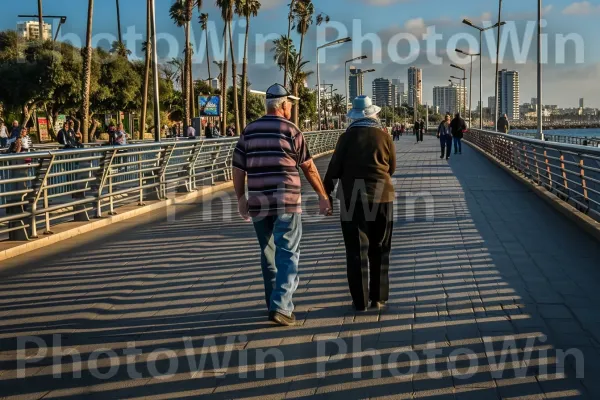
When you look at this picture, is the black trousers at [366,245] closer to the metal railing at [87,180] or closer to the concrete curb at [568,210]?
the concrete curb at [568,210]

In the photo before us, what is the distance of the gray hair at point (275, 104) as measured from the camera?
597 cm

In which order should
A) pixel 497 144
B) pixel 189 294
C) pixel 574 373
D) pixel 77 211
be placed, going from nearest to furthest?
pixel 574 373, pixel 189 294, pixel 77 211, pixel 497 144

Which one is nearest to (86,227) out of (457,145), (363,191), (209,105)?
(363,191)

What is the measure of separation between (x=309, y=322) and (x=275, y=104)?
164cm

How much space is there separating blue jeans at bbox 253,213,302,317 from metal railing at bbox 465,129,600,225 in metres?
6.02

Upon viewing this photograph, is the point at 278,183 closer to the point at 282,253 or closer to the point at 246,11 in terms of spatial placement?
the point at 282,253

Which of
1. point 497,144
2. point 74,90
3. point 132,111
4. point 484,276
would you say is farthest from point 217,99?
point 484,276

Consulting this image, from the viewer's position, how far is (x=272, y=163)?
5922 millimetres

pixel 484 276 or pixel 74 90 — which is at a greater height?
pixel 74 90

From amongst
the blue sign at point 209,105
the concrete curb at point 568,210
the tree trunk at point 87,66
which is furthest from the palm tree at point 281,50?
the concrete curb at point 568,210

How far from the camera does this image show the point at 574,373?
474 centimetres

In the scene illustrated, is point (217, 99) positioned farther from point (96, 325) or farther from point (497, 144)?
point (96, 325)

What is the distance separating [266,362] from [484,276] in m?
3.33

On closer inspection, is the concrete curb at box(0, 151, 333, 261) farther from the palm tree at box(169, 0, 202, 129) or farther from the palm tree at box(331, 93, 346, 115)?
the palm tree at box(331, 93, 346, 115)
